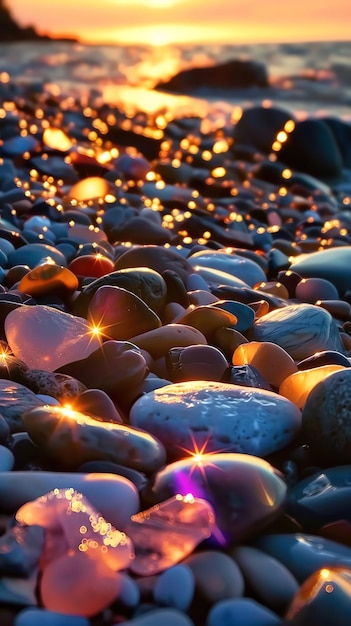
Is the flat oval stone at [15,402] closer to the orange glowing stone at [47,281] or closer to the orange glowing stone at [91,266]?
the orange glowing stone at [47,281]

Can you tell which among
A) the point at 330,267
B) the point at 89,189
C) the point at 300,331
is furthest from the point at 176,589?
the point at 89,189

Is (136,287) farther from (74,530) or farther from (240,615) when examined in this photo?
(240,615)

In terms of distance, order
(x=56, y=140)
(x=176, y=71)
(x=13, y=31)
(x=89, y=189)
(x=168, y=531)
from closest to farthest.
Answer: (x=168, y=531)
(x=89, y=189)
(x=56, y=140)
(x=176, y=71)
(x=13, y=31)

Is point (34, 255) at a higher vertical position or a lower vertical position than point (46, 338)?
lower

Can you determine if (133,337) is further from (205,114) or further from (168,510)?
(205,114)

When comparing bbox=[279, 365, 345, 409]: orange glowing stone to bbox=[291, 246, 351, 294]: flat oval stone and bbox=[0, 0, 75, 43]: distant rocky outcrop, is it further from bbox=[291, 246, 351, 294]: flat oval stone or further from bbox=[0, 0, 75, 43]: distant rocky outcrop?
bbox=[0, 0, 75, 43]: distant rocky outcrop

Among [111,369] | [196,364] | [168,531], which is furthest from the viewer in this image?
[196,364]

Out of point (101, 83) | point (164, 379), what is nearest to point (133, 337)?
point (164, 379)

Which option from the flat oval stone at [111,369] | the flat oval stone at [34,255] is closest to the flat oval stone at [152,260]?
the flat oval stone at [34,255]
